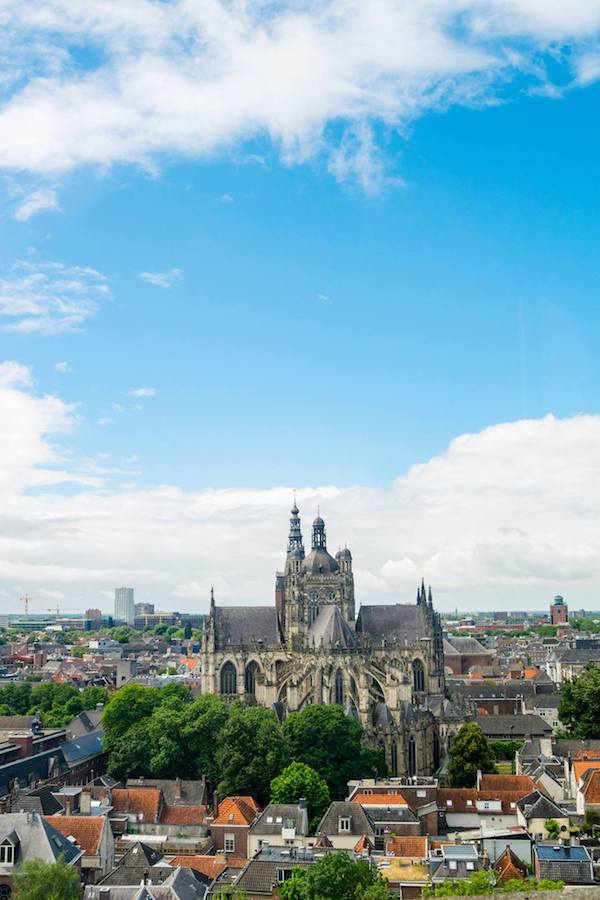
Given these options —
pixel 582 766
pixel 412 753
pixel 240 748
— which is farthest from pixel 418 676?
pixel 582 766

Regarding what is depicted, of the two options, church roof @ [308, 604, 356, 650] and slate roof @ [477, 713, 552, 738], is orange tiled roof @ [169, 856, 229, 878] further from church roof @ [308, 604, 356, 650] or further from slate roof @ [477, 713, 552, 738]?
slate roof @ [477, 713, 552, 738]

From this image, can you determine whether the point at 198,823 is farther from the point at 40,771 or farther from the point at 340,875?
the point at 340,875

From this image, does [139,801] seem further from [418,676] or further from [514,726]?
[514,726]

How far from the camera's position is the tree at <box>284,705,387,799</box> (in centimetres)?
10031

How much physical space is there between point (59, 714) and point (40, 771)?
53.6 metres

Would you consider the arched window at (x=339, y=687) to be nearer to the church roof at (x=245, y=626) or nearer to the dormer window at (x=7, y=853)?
the church roof at (x=245, y=626)

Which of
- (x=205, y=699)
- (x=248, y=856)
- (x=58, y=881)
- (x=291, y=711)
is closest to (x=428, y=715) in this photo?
(x=291, y=711)

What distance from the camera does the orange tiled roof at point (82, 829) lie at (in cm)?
6988

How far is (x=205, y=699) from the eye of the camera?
4299 inches

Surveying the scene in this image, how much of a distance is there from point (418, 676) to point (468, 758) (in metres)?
28.9

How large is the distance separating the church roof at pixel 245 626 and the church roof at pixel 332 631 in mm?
7551

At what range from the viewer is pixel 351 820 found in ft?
254

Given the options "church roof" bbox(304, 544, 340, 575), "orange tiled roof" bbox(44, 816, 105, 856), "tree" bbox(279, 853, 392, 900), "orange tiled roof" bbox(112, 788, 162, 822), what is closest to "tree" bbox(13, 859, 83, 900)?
"orange tiled roof" bbox(44, 816, 105, 856)

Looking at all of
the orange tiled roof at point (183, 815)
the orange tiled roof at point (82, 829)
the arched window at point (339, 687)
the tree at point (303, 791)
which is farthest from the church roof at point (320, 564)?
the orange tiled roof at point (82, 829)
